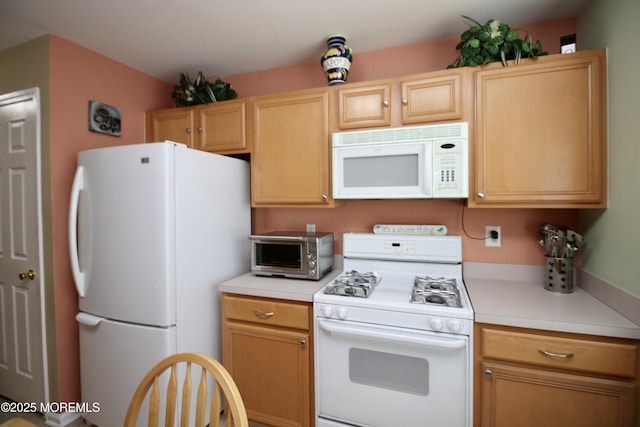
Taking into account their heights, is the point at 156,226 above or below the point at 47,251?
above

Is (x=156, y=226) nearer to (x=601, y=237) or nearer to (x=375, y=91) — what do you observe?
(x=375, y=91)

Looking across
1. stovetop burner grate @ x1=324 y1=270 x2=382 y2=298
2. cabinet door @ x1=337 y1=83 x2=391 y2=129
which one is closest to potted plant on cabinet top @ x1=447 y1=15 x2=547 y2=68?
cabinet door @ x1=337 y1=83 x2=391 y2=129

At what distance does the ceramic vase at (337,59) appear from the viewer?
6.06ft

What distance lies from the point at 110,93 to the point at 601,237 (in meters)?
3.09

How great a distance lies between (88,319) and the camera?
174 cm

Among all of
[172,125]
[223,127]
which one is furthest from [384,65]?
[172,125]

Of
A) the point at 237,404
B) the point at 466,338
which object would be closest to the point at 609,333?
the point at 466,338

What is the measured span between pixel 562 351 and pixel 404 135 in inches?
47.7

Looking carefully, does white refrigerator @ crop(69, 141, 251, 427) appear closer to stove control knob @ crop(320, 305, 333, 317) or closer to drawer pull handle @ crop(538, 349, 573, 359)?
stove control knob @ crop(320, 305, 333, 317)

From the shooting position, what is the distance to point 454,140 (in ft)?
5.18

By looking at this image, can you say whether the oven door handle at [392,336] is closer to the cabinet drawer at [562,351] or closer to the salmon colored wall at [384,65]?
the cabinet drawer at [562,351]

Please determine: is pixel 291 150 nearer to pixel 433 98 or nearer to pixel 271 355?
pixel 433 98

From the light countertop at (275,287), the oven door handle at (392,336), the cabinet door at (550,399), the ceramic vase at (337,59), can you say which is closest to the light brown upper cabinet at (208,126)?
the ceramic vase at (337,59)

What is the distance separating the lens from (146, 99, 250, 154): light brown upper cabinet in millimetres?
2072
